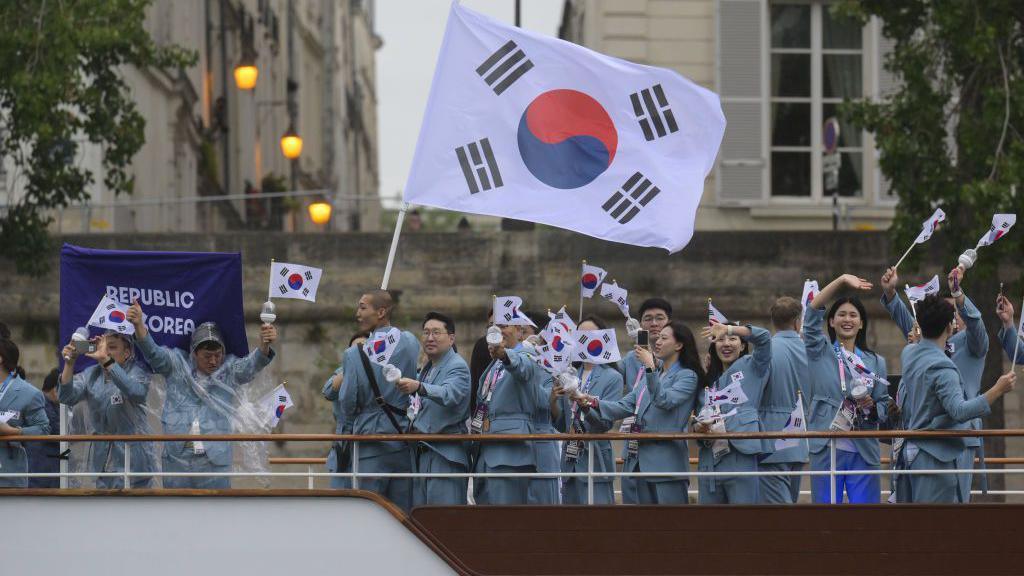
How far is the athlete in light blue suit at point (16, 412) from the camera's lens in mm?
11286

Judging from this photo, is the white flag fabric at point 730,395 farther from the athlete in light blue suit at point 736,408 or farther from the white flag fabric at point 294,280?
the white flag fabric at point 294,280

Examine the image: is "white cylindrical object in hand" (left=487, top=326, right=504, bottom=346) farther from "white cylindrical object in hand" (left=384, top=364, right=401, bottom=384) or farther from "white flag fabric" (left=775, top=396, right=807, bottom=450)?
"white flag fabric" (left=775, top=396, right=807, bottom=450)

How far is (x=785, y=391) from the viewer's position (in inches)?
439

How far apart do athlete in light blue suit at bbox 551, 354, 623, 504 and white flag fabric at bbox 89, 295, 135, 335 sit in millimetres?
2514

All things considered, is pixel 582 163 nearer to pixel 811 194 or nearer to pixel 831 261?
pixel 831 261

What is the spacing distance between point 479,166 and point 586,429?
68.6 inches

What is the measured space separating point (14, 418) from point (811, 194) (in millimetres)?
13178

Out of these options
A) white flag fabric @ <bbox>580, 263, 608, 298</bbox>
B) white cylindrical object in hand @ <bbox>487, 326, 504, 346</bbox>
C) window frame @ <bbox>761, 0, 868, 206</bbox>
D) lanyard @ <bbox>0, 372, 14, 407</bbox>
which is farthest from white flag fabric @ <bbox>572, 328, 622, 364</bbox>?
window frame @ <bbox>761, 0, 868, 206</bbox>

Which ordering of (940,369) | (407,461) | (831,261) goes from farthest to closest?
(831,261)
(407,461)
(940,369)

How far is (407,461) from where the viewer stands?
11.1 meters

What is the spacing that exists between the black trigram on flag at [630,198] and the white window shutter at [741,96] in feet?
35.8

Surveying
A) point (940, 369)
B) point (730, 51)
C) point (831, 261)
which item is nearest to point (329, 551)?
point (940, 369)

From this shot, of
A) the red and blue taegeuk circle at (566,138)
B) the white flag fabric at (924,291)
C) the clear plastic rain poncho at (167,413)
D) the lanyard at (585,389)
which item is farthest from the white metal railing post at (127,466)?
the white flag fabric at (924,291)

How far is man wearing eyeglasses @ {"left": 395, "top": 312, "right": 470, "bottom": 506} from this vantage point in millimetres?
10844
